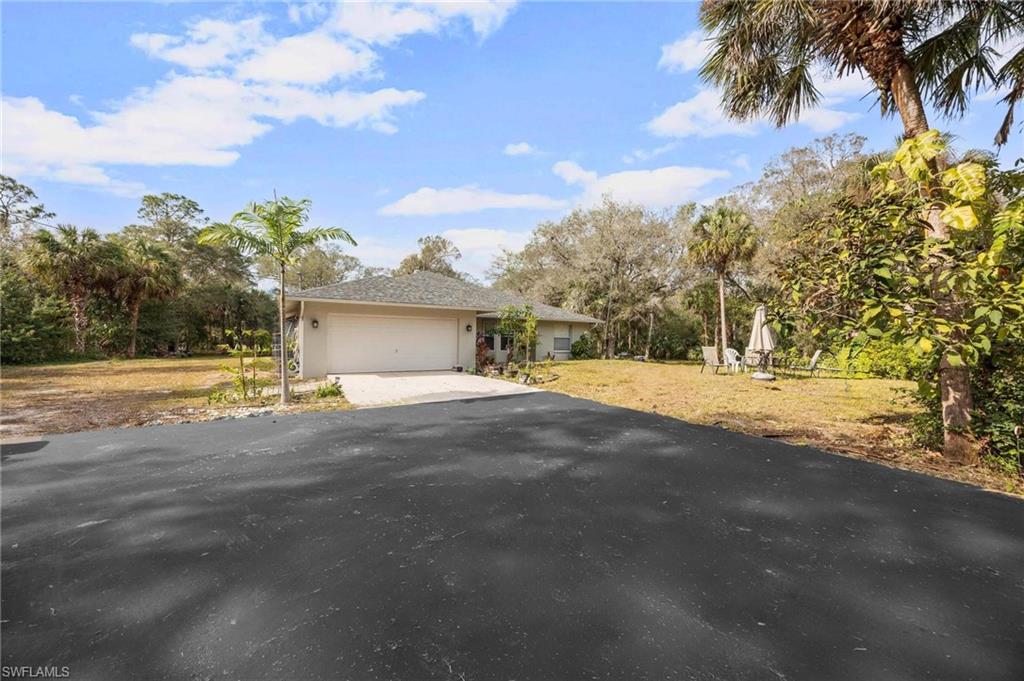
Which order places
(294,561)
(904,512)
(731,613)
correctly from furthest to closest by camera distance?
(904,512) → (294,561) → (731,613)

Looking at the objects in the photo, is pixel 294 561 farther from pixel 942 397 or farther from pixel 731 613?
pixel 942 397

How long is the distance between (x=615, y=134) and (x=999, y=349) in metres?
10.4

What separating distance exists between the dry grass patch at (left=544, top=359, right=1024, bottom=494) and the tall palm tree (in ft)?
1.98

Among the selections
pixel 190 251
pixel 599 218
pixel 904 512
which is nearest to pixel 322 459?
pixel 904 512

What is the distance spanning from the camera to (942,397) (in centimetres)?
444

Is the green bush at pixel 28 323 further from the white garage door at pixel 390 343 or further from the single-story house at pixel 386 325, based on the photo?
the white garage door at pixel 390 343

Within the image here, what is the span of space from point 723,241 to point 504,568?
18682mm

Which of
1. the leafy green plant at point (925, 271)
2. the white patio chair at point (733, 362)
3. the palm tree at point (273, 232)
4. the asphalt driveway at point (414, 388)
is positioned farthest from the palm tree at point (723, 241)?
the palm tree at point (273, 232)

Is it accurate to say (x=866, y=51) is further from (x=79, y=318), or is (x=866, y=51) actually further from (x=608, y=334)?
(x=79, y=318)

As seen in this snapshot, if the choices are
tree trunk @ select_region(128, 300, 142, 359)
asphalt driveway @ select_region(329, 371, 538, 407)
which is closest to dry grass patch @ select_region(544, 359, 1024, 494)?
asphalt driveway @ select_region(329, 371, 538, 407)

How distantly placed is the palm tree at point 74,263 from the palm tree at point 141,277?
0.61 metres

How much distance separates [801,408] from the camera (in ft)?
24.5

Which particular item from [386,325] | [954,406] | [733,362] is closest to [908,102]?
[954,406]

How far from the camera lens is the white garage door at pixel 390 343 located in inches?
491
